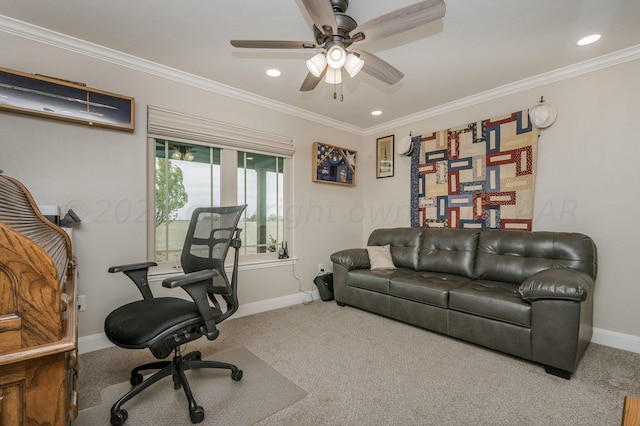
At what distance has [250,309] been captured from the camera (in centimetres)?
332

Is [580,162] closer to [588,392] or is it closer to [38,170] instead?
[588,392]

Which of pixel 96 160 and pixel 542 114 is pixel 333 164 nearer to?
pixel 542 114

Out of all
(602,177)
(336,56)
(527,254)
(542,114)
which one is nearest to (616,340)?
(527,254)

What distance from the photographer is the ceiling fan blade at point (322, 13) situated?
4.71 feet

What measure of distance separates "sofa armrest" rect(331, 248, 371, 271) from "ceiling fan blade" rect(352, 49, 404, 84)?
2.04 meters

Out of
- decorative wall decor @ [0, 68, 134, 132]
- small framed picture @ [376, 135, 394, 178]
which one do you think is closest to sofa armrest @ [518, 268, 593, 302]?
small framed picture @ [376, 135, 394, 178]

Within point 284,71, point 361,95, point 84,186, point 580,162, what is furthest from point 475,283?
point 84,186

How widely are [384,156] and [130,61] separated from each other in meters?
3.23

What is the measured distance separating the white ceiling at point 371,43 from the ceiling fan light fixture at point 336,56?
0.42m

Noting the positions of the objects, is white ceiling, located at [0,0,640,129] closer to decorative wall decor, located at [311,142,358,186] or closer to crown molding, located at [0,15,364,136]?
crown molding, located at [0,15,364,136]

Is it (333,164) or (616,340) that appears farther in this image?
(333,164)

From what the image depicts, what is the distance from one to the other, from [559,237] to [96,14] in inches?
160

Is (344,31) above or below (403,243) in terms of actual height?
above

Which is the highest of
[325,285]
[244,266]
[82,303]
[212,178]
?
[212,178]
